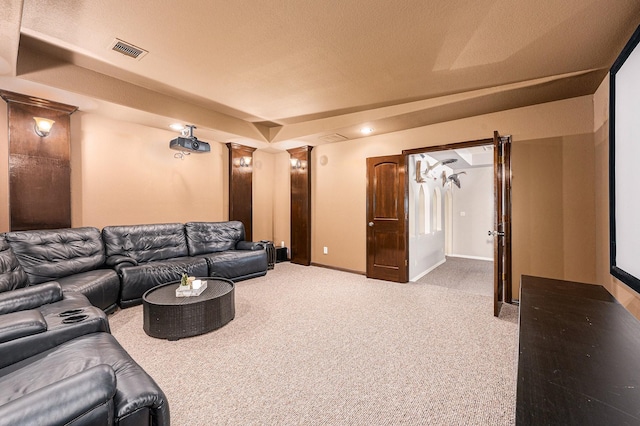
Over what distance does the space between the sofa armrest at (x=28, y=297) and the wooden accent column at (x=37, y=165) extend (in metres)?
1.85

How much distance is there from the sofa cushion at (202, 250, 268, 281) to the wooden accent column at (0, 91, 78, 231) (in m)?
1.94

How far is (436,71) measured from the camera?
2.94 m

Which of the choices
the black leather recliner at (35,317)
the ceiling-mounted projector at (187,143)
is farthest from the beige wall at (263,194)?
the black leather recliner at (35,317)

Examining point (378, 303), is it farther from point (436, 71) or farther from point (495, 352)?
point (436, 71)

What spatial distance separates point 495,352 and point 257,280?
3.41 meters

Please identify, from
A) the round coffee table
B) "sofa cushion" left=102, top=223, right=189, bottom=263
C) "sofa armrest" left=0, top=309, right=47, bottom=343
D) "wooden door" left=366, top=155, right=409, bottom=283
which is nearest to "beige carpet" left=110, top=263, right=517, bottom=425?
the round coffee table

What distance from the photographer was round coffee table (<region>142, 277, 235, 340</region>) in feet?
8.45

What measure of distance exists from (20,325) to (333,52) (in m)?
3.08

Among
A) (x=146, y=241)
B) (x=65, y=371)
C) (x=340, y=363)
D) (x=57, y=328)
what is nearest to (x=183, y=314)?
(x=57, y=328)

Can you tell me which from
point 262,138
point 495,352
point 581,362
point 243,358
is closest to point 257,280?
point 243,358

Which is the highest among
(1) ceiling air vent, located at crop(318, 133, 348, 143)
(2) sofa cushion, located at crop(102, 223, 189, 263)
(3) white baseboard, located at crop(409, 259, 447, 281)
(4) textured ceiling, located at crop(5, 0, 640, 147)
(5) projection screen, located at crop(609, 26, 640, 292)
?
(4) textured ceiling, located at crop(5, 0, 640, 147)

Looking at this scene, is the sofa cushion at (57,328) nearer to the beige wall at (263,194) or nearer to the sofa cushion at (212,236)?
the sofa cushion at (212,236)

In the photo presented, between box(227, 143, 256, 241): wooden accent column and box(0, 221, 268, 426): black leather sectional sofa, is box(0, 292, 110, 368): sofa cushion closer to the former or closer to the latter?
box(0, 221, 268, 426): black leather sectional sofa

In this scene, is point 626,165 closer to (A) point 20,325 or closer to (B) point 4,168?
(A) point 20,325
